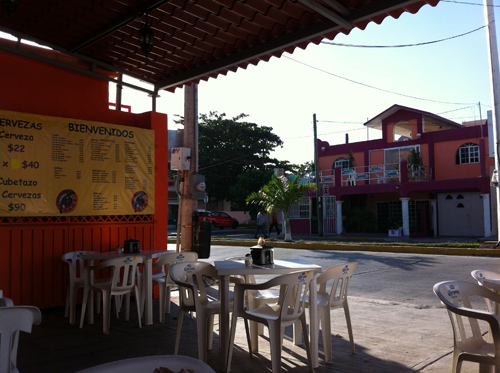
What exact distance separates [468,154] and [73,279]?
71.2ft

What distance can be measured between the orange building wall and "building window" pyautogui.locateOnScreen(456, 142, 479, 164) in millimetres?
19796

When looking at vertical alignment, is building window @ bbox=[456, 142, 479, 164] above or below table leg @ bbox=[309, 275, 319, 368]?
above

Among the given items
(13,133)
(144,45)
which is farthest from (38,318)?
(13,133)

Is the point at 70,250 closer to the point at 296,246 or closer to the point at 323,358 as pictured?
the point at 323,358

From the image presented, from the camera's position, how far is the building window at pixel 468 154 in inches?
899

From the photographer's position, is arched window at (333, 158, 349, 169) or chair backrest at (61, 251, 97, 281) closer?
chair backrest at (61, 251, 97, 281)

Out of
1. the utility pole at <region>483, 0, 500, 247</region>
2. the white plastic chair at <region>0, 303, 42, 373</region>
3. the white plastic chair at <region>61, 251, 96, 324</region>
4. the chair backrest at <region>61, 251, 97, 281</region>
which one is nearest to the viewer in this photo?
the white plastic chair at <region>0, 303, 42, 373</region>

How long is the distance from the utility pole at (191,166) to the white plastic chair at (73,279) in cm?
275

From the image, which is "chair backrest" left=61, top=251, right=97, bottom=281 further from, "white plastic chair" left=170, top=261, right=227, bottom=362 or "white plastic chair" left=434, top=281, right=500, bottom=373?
"white plastic chair" left=434, top=281, right=500, bottom=373

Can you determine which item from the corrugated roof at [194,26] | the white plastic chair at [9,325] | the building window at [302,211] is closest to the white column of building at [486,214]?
the building window at [302,211]

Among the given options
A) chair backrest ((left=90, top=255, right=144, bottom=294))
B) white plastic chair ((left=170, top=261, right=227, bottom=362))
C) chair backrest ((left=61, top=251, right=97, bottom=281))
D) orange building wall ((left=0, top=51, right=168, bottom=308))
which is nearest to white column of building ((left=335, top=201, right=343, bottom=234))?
orange building wall ((left=0, top=51, right=168, bottom=308))

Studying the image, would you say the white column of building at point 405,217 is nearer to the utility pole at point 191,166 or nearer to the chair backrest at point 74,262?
the utility pole at point 191,166

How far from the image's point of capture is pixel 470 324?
3.46 meters

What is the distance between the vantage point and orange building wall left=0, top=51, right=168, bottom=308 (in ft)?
21.5
